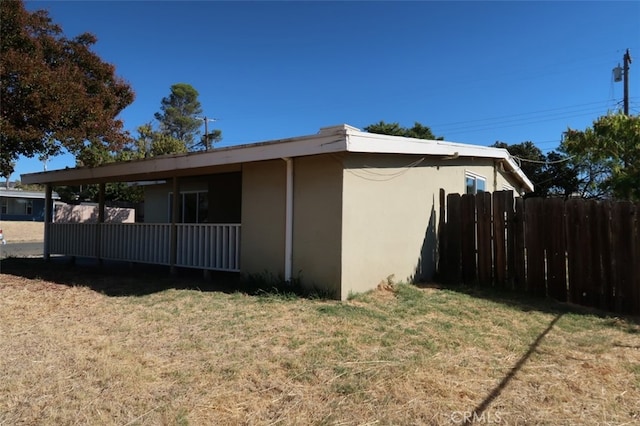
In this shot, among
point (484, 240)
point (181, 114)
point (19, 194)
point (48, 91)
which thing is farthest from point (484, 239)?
point (181, 114)

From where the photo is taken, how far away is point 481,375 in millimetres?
4238

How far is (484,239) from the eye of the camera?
8.90 meters

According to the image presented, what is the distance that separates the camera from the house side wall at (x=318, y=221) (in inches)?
289

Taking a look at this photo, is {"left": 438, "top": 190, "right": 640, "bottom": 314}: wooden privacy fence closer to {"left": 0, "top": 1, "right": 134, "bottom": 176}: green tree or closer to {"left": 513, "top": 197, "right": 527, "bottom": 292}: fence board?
{"left": 513, "top": 197, "right": 527, "bottom": 292}: fence board

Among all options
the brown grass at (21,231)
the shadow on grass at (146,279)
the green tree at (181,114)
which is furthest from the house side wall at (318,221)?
the green tree at (181,114)

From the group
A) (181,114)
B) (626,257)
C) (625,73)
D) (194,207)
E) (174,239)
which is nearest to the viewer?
(626,257)

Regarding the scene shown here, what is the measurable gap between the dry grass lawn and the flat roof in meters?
2.46

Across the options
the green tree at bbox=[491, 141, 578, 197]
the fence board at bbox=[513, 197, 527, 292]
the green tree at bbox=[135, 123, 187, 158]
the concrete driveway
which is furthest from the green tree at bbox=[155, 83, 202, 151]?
the fence board at bbox=[513, 197, 527, 292]

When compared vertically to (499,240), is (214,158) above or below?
above

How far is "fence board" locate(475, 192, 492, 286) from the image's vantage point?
880 cm

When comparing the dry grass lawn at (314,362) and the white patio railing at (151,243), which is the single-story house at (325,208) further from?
the dry grass lawn at (314,362)

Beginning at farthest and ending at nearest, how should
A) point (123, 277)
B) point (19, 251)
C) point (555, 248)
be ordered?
point (19, 251) < point (123, 277) < point (555, 248)

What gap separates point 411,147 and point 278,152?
101 inches

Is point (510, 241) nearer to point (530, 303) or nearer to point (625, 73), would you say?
point (530, 303)
